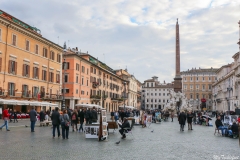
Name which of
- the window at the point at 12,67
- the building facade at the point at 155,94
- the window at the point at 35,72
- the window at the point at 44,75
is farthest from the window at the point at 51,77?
the building facade at the point at 155,94

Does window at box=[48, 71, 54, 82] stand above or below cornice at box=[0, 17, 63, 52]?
below

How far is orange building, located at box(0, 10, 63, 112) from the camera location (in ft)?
104

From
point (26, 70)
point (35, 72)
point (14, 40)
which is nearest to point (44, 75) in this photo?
point (35, 72)

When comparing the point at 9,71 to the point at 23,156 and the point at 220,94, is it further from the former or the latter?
the point at 220,94

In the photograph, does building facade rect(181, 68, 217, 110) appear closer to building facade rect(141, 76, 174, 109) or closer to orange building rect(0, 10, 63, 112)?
building facade rect(141, 76, 174, 109)

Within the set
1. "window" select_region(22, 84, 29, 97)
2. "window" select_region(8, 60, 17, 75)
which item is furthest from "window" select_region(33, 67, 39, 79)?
"window" select_region(8, 60, 17, 75)

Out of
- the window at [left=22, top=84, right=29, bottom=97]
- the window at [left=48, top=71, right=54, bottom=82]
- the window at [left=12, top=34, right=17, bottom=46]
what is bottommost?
the window at [left=22, top=84, right=29, bottom=97]

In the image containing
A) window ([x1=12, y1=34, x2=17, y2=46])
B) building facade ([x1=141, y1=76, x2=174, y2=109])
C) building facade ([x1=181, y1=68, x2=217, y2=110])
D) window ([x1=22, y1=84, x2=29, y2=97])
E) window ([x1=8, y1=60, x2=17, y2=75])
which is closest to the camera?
window ([x1=8, y1=60, x2=17, y2=75])

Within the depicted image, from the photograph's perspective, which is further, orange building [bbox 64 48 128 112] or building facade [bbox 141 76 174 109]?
building facade [bbox 141 76 174 109]

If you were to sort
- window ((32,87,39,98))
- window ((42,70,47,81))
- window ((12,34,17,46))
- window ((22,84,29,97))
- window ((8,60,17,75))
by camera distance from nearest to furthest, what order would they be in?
window ((8,60,17,75))
window ((12,34,17,46))
window ((22,84,29,97))
window ((32,87,39,98))
window ((42,70,47,81))

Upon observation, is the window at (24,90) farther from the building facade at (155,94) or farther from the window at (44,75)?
the building facade at (155,94)

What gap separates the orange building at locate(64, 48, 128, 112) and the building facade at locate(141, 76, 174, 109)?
2081 inches

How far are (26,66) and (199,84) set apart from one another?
268 ft

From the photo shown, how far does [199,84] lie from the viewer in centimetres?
10750
